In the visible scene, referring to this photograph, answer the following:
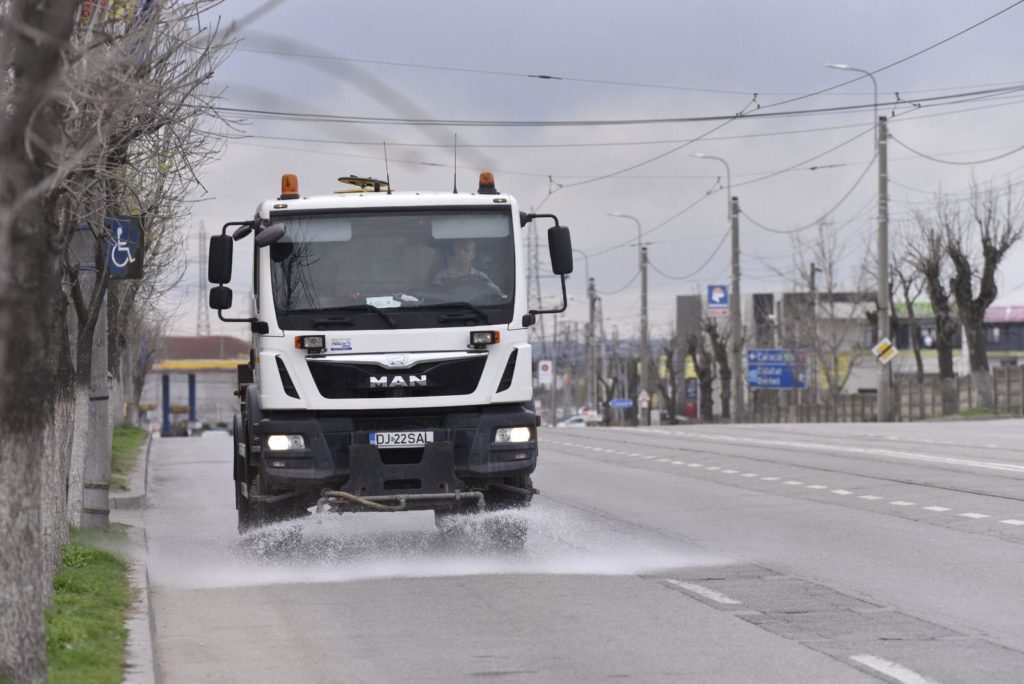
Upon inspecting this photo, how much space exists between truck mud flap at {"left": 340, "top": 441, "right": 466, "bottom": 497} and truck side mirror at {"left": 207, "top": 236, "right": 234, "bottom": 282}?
65.6 inches

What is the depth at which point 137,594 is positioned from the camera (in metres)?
11.3

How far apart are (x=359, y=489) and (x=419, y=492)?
467mm

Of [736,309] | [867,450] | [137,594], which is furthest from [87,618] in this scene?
[736,309]

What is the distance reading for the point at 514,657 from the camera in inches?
334

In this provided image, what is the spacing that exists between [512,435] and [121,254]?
4.04 meters

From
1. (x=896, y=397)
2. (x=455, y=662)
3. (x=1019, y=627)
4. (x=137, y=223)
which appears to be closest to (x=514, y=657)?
(x=455, y=662)

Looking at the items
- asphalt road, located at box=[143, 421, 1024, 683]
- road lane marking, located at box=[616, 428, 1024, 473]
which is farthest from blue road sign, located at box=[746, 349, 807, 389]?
asphalt road, located at box=[143, 421, 1024, 683]

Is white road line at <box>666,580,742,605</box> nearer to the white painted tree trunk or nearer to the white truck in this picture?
the white truck

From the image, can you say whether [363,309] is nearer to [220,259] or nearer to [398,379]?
[398,379]

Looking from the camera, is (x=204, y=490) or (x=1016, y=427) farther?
(x=1016, y=427)

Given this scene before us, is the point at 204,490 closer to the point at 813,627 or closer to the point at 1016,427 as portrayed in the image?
the point at 813,627

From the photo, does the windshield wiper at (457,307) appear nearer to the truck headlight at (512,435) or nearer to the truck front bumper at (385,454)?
the truck front bumper at (385,454)

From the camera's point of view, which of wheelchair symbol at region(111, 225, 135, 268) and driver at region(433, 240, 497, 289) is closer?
driver at region(433, 240, 497, 289)

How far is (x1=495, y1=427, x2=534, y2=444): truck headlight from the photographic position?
1288 centimetres
